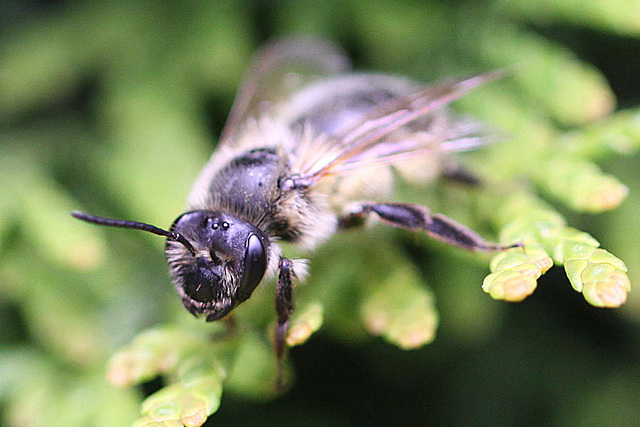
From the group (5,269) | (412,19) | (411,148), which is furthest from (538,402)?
(5,269)

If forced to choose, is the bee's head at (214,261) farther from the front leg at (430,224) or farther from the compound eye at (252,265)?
the front leg at (430,224)

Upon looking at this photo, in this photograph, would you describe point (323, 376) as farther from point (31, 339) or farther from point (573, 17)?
point (573, 17)

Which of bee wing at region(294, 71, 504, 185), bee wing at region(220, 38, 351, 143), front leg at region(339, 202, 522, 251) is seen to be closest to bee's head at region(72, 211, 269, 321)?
bee wing at region(294, 71, 504, 185)

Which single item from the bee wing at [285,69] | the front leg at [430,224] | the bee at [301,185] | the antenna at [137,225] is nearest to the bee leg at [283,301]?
the bee at [301,185]

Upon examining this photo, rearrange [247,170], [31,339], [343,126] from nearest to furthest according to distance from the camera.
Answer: [247,170]
[343,126]
[31,339]

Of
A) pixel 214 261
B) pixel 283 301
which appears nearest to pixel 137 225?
pixel 214 261

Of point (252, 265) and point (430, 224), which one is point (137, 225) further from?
point (430, 224)
